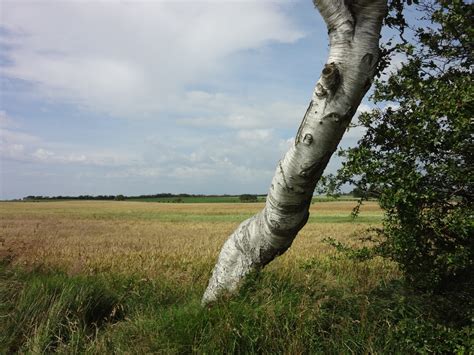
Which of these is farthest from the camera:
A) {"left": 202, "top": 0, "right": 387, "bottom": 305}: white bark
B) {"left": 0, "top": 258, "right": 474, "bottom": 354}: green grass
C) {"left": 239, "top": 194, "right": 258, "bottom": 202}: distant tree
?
{"left": 239, "top": 194, "right": 258, "bottom": 202}: distant tree

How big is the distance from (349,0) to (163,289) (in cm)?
521

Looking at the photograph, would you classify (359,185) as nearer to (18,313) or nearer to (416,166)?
(416,166)

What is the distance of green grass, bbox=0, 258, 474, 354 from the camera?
404 centimetres

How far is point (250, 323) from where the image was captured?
425 cm

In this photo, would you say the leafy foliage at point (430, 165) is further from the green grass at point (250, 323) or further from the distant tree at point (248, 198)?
the distant tree at point (248, 198)

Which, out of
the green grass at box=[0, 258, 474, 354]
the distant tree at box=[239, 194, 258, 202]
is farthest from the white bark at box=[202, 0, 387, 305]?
→ the distant tree at box=[239, 194, 258, 202]

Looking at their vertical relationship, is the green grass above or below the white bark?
below

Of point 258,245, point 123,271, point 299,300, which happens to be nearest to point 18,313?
point 258,245

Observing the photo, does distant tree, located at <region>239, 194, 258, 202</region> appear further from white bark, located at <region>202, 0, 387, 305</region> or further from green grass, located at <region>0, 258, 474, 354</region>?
white bark, located at <region>202, 0, 387, 305</region>

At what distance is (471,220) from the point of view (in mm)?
3934

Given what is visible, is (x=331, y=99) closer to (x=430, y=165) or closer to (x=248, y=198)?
(x=430, y=165)

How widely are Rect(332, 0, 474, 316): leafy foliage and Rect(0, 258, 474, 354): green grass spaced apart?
2.02ft

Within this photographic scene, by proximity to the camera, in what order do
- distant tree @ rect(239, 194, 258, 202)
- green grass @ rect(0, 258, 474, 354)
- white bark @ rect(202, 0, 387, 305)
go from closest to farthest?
white bark @ rect(202, 0, 387, 305) < green grass @ rect(0, 258, 474, 354) < distant tree @ rect(239, 194, 258, 202)

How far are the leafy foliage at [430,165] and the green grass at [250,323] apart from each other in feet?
2.02
